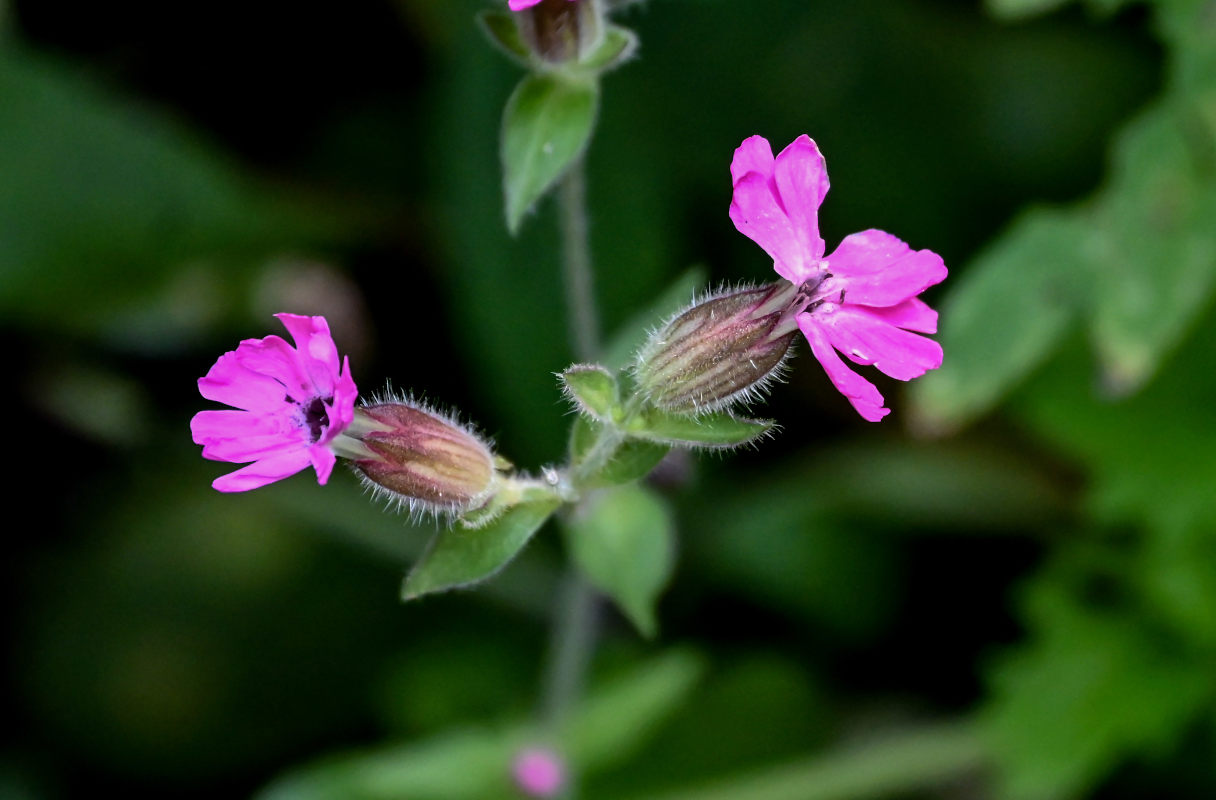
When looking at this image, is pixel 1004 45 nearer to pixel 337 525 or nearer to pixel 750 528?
pixel 750 528

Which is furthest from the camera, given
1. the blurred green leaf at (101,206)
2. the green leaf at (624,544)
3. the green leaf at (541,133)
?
the blurred green leaf at (101,206)

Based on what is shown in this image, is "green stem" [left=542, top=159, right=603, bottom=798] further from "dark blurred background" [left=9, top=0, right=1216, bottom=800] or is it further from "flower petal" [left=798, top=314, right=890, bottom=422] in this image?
"flower petal" [left=798, top=314, right=890, bottom=422]

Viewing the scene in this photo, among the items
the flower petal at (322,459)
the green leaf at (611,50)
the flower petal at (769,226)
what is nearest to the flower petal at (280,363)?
the flower petal at (322,459)

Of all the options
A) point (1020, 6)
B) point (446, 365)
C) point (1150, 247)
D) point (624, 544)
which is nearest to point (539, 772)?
point (624, 544)

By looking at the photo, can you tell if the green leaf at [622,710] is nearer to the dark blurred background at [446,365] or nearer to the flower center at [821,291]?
the dark blurred background at [446,365]

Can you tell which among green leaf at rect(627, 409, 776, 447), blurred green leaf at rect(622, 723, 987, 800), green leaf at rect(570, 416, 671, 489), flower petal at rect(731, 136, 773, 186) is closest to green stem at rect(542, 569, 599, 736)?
blurred green leaf at rect(622, 723, 987, 800)

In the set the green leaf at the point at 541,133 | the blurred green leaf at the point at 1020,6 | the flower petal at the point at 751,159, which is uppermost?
the blurred green leaf at the point at 1020,6
